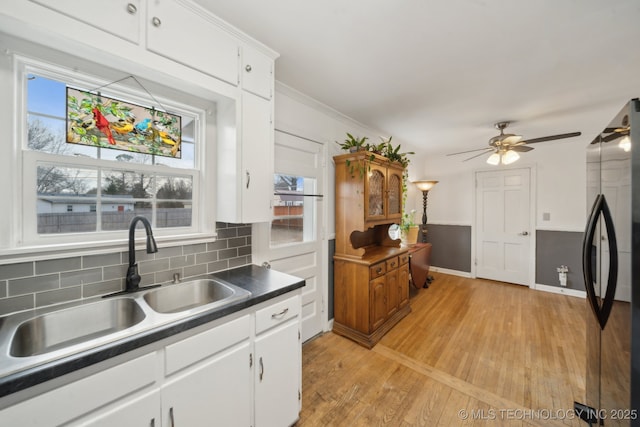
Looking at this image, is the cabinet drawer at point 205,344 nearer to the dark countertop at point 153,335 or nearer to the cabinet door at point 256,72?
the dark countertop at point 153,335

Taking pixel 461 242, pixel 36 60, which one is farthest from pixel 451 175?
pixel 36 60

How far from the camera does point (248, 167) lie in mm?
1593

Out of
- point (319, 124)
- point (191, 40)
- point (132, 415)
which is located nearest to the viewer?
point (132, 415)

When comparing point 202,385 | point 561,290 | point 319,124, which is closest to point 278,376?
point 202,385

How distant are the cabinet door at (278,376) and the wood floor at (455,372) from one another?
0.26 metres

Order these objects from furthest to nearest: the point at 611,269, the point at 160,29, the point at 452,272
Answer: the point at 452,272
the point at 160,29
the point at 611,269

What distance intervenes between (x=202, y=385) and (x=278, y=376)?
458mm

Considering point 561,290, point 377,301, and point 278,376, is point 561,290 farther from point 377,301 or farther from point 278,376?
point 278,376

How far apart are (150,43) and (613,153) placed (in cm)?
221

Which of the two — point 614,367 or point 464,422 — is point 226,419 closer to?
point 464,422

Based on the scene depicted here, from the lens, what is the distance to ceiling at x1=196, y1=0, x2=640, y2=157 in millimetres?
1324

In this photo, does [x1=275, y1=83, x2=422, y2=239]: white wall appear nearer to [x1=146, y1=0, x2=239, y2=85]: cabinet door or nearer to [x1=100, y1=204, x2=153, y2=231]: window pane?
[x1=146, y1=0, x2=239, y2=85]: cabinet door

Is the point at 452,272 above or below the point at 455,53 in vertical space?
below

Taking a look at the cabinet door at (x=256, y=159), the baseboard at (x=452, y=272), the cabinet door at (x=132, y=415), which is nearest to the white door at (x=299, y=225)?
the cabinet door at (x=256, y=159)
